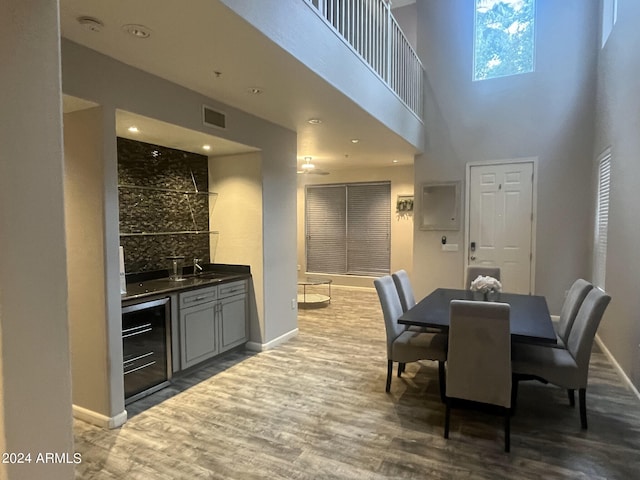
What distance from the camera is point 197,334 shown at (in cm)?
369

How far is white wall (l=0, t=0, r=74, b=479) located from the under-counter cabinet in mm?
2455

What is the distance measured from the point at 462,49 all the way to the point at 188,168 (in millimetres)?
4470

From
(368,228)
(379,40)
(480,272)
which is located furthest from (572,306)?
(368,228)

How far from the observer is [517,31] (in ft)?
18.4

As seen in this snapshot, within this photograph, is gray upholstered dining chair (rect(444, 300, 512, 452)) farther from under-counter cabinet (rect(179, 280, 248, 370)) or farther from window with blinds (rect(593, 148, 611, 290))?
window with blinds (rect(593, 148, 611, 290))

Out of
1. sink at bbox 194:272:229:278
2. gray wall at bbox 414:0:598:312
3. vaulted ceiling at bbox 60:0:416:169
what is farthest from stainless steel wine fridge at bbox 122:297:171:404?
gray wall at bbox 414:0:598:312

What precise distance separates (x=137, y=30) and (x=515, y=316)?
3160mm

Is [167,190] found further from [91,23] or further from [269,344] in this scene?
[91,23]

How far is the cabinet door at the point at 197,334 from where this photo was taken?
354 centimetres

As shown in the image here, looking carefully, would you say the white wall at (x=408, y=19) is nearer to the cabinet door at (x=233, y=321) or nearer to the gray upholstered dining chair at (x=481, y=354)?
the cabinet door at (x=233, y=321)

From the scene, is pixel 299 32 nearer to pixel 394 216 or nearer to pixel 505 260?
pixel 505 260

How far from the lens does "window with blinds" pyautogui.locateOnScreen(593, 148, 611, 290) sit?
14.3 ft

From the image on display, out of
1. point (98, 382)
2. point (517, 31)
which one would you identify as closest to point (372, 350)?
point (98, 382)

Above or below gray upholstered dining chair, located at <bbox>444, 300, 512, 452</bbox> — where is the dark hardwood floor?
below
